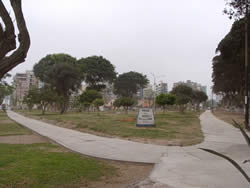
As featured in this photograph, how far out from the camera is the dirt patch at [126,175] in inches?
199

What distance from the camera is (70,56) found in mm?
66500

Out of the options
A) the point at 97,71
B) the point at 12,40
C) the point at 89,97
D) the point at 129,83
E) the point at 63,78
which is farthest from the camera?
the point at 129,83

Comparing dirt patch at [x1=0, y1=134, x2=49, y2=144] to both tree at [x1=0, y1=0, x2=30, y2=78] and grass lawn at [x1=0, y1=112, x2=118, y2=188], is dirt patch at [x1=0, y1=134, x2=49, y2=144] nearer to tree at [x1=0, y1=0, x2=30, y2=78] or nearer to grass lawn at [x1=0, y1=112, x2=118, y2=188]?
grass lawn at [x1=0, y1=112, x2=118, y2=188]

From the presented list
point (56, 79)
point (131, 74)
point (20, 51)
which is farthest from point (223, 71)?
point (131, 74)

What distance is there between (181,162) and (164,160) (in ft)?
1.78

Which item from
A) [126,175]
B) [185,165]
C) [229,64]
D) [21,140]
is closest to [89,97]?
[229,64]

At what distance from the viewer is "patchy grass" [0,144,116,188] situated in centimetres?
492

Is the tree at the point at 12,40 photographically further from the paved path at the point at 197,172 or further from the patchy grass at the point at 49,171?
the paved path at the point at 197,172

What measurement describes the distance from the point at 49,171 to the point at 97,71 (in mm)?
59778

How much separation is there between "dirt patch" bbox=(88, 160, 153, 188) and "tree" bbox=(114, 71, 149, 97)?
84088mm

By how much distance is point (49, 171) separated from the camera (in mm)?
5641

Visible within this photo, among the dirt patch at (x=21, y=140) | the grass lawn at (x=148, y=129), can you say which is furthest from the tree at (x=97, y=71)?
the dirt patch at (x=21, y=140)

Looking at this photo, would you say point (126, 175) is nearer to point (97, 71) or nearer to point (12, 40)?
point (12, 40)

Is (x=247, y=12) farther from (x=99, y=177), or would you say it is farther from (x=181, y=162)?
(x=99, y=177)
